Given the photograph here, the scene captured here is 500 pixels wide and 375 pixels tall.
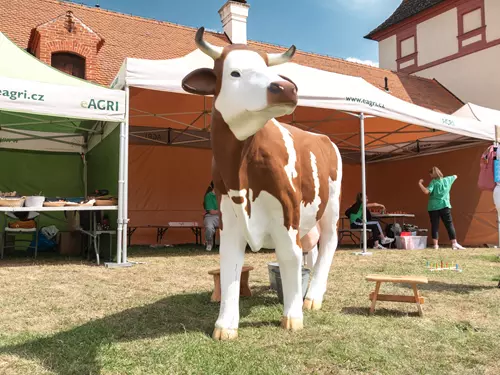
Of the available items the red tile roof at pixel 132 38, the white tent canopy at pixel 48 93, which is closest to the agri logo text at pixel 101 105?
the white tent canopy at pixel 48 93

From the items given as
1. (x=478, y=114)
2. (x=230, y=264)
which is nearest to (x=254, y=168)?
(x=230, y=264)

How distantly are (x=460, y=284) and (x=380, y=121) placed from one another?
625 centimetres

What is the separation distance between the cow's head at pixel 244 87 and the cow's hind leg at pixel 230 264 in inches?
24.0

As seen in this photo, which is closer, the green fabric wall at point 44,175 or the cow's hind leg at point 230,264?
the cow's hind leg at point 230,264

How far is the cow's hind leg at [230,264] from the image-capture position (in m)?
2.99

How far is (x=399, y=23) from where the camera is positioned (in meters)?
19.5

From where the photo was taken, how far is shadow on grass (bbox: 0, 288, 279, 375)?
8.55 ft

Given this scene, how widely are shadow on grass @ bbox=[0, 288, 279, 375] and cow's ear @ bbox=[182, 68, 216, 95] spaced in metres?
1.62

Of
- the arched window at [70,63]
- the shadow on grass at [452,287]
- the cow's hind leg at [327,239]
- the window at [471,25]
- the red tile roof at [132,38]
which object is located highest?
the window at [471,25]

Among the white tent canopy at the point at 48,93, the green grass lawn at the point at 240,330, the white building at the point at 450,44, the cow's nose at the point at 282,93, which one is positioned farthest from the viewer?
the white building at the point at 450,44

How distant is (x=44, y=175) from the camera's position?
10703 mm

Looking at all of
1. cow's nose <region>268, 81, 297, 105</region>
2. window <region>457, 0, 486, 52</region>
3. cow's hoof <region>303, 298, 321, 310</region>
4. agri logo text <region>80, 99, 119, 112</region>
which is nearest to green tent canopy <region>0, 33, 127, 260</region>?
agri logo text <region>80, 99, 119, 112</region>

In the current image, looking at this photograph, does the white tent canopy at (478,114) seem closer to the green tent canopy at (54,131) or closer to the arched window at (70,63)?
the green tent canopy at (54,131)

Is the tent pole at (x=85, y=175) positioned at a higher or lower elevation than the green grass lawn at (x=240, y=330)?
higher
